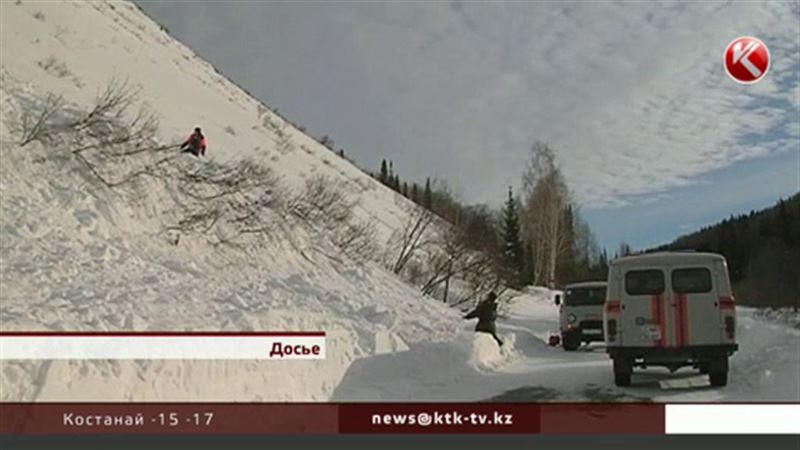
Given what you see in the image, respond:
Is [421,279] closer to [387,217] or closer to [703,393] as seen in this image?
[387,217]

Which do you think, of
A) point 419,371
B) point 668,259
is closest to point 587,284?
point 668,259

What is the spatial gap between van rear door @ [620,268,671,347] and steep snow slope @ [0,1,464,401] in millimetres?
1209

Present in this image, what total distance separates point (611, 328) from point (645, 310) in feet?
0.68

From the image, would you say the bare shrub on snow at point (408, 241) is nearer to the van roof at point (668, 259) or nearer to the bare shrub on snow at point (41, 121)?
the van roof at point (668, 259)

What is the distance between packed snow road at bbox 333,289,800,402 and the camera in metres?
3.03

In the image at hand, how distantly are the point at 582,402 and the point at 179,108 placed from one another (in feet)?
9.26

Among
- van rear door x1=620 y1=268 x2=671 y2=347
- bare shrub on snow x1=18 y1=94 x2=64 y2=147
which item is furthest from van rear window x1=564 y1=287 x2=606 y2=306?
bare shrub on snow x1=18 y1=94 x2=64 y2=147

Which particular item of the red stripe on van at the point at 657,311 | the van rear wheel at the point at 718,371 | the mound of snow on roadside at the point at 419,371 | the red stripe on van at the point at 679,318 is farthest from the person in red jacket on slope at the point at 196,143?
the van rear wheel at the point at 718,371

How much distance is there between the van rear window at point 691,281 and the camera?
3.61 meters

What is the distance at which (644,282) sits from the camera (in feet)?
12.2

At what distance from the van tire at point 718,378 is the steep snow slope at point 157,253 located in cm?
155

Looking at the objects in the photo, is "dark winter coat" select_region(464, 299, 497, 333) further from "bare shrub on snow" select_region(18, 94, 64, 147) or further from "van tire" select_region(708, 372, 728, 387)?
"bare shrub on snow" select_region(18, 94, 64, 147)

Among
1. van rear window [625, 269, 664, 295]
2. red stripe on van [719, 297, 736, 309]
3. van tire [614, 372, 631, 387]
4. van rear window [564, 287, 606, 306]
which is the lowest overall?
van tire [614, 372, 631, 387]

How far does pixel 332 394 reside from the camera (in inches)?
119
